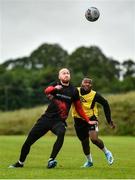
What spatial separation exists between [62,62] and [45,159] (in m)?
91.3

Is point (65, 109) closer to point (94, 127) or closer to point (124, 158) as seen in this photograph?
point (94, 127)

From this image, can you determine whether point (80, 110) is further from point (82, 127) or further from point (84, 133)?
point (84, 133)

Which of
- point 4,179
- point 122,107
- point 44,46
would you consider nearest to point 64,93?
point 4,179

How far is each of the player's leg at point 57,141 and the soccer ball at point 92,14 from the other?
9.48ft

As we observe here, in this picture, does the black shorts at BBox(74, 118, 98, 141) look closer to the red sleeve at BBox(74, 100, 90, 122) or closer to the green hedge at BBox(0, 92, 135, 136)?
the red sleeve at BBox(74, 100, 90, 122)

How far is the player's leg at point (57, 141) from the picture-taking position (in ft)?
54.8

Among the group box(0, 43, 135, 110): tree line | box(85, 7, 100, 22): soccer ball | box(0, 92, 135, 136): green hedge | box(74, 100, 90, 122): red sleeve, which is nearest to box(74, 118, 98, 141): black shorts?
box(74, 100, 90, 122): red sleeve

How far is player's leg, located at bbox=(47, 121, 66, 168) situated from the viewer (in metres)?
16.7

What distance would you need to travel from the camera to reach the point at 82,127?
18094 mm

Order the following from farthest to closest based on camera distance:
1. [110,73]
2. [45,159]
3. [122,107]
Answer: [110,73], [122,107], [45,159]

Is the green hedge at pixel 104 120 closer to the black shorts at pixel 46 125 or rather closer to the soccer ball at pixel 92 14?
the soccer ball at pixel 92 14

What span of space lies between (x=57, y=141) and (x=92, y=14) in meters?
3.44

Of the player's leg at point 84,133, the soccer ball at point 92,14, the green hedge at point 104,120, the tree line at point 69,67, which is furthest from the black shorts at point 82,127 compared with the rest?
the tree line at point 69,67

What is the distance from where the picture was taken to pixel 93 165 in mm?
18531
